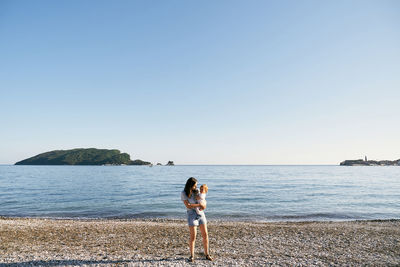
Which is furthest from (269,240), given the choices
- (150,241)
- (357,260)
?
(150,241)

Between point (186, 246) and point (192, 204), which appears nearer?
point (192, 204)

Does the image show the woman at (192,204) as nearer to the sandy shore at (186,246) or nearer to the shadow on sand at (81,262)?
the sandy shore at (186,246)

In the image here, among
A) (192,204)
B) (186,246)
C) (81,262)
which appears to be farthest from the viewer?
(186,246)

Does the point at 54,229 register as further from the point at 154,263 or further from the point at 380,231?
the point at 380,231

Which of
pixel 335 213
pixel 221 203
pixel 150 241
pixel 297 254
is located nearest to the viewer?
pixel 297 254

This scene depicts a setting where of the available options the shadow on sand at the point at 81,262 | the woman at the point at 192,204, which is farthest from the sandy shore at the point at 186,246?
the woman at the point at 192,204

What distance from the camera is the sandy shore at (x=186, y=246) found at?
26.6 feet

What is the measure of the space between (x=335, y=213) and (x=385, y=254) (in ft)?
46.1

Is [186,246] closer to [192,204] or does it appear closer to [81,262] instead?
[192,204]

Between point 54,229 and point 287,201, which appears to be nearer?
point 54,229

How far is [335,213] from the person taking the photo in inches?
859

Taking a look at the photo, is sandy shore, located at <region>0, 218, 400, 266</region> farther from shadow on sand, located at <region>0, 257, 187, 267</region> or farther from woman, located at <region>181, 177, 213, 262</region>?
woman, located at <region>181, 177, 213, 262</region>

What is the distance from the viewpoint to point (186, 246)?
10.1m

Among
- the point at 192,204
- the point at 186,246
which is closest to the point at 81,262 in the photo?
the point at 186,246
